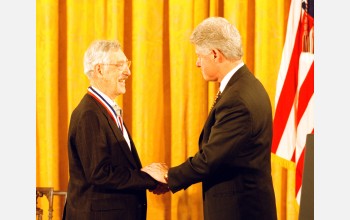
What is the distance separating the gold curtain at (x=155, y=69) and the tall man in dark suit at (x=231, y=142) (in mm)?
1116

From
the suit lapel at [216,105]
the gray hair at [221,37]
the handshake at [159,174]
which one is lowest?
the handshake at [159,174]

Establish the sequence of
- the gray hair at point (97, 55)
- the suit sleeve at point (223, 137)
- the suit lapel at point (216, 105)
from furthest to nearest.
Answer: the gray hair at point (97, 55) → the suit lapel at point (216, 105) → the suit sleeve at point (223, 137)

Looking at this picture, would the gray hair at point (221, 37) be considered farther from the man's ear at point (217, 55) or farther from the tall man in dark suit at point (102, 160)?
the tall man in dark suit at point (102, 160)

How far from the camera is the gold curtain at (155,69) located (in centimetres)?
389

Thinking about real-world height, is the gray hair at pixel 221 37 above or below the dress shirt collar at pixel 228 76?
above

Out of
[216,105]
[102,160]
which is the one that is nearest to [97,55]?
[102,160]

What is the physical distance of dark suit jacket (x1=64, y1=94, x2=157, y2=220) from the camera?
8.80 ft

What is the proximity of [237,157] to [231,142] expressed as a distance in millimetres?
93

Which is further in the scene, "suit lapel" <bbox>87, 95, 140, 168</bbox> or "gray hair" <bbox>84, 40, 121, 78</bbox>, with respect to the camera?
"gray hair" <bbox>84, 40, 121, 78</bbox>

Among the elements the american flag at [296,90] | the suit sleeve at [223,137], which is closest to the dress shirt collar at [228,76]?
the suit sleeve at [223,137]

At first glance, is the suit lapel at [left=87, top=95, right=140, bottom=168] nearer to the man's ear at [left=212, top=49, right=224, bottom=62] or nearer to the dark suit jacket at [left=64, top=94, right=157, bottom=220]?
the dark suit jacket at [left=64, top=94, right=157, bottom=220]

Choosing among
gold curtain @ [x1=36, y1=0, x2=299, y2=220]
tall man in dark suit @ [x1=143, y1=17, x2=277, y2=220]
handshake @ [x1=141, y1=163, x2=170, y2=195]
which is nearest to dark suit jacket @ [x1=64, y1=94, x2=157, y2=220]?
handshake @ [x1=141, y1=163, x2=170, y2=195]

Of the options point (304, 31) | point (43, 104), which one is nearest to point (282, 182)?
point (304, 31)

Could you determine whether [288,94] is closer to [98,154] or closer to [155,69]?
[155,69]
